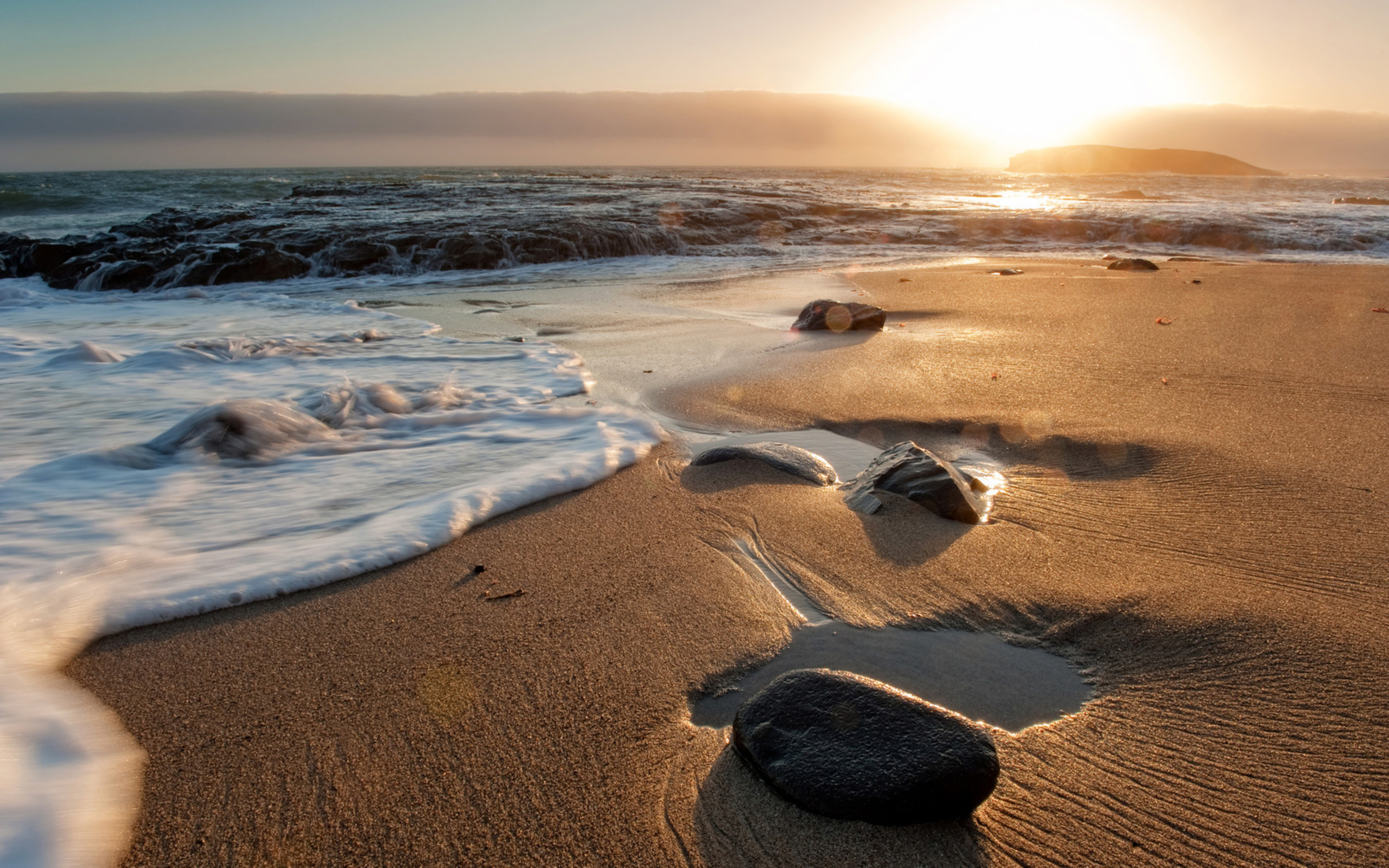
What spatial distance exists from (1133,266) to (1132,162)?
390 ft

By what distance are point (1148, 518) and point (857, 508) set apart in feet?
3.09

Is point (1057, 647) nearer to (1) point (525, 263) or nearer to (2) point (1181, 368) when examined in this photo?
(2) point (1181, 368)

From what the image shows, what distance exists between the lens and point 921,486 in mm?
2691

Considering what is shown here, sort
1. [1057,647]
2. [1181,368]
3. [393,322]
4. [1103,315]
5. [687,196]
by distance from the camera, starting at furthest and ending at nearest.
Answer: [687,196] < [393,322] < [1103,315] < [1181,368] < [1057,647]

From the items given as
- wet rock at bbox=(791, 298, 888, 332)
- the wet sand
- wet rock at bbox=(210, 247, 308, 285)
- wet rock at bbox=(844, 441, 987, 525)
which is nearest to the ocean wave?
wet rock at bbox=(210, 247, 308, 285)

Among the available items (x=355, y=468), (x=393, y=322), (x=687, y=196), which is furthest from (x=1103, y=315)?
(x=687, y=196)

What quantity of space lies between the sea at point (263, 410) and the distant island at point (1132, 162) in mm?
103623

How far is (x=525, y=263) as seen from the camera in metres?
12.2

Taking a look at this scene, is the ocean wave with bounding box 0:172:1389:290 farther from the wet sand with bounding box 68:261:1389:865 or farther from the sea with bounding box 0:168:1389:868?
the wet sand with bounding box 68:261:1389:865

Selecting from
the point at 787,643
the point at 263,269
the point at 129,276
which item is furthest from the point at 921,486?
the point at 129,276

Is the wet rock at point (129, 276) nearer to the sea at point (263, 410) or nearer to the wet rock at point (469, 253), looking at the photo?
the sea at point (263, 410)

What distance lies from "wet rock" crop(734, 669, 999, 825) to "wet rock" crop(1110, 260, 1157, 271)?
967 cm

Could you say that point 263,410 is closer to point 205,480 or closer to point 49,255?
point 205,480

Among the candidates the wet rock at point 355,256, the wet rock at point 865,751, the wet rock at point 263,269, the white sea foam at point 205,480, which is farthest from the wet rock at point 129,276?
the wet rock at point 865,751
